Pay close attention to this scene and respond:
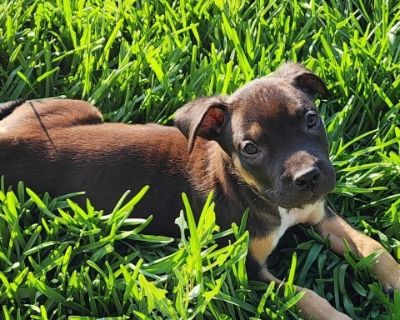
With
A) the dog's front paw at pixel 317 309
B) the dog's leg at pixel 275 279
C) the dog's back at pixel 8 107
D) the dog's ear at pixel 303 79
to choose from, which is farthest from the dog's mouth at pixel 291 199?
the dog's back at pixel 8 107

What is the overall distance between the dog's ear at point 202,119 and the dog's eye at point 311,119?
497mm

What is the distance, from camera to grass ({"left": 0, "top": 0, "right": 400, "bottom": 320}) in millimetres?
4758

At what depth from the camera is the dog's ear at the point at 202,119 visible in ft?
15.9

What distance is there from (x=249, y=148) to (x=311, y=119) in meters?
0.37

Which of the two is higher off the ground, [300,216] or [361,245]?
[300,216]

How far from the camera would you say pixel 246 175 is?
495 centimetres

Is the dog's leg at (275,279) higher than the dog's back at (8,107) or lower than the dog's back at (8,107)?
lower

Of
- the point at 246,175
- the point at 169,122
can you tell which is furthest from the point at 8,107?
the point at 246,175

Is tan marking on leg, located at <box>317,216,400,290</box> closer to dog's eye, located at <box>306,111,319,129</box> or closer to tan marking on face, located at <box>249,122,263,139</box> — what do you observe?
dog's eye, located at <box>306,111,319,129</box>

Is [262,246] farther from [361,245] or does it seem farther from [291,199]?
[361,245]

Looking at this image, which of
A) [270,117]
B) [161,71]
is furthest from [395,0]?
[270,117]

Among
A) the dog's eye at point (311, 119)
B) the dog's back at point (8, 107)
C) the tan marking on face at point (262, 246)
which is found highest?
the dog's eye at point (311, 119)

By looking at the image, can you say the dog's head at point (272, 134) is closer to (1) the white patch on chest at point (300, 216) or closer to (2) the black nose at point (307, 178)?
(2) the black nose at point (307, 178)

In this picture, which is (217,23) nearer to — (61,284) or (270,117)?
(270,117)
